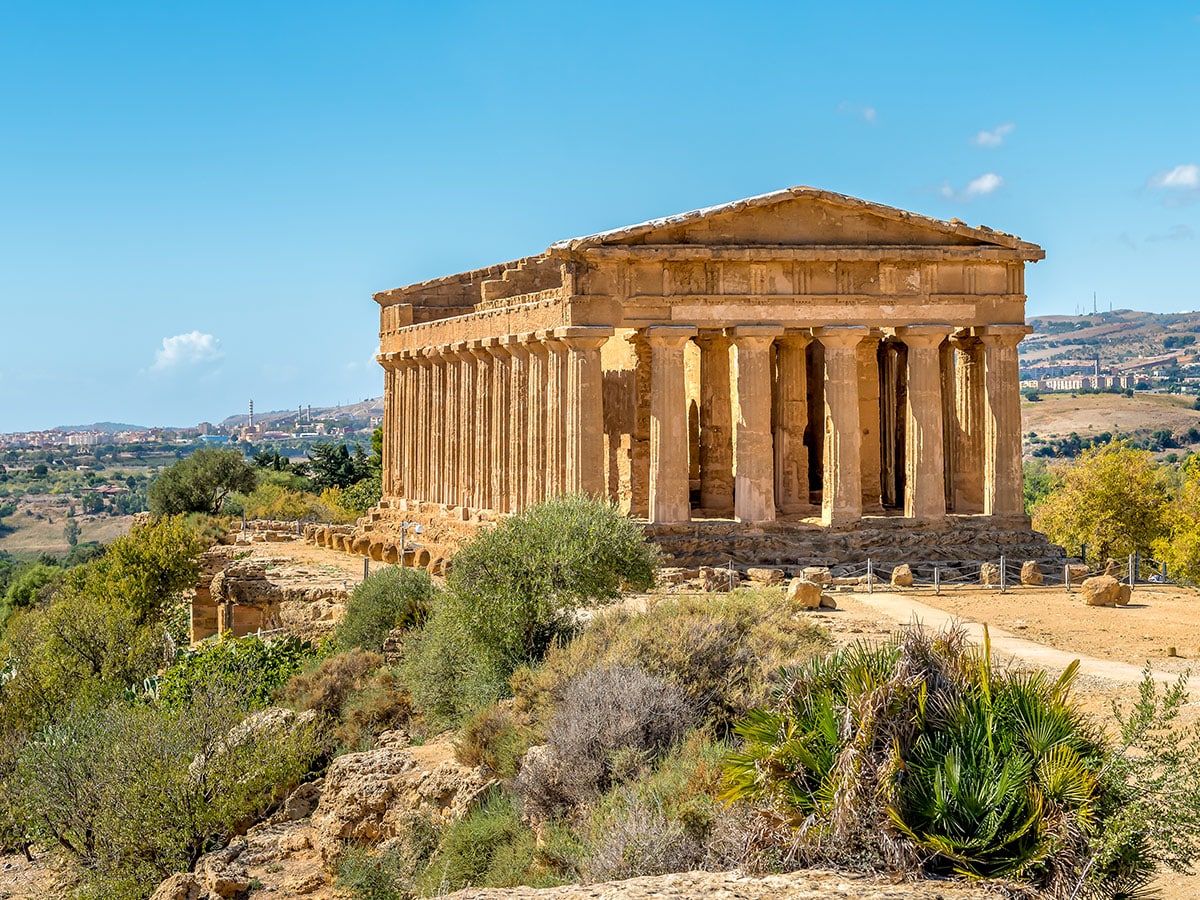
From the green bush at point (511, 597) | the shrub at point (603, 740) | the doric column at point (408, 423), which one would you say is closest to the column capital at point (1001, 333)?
the green bush at point (511, 597)

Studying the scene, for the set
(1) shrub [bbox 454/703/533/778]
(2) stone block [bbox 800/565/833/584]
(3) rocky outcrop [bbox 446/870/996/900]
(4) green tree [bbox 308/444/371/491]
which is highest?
(4) green tree [bbox 308/444/371/491]

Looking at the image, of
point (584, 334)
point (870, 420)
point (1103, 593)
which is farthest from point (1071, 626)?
point (870, 420)

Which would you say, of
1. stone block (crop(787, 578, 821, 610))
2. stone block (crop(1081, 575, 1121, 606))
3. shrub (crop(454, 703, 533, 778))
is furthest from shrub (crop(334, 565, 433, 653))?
stone block (crop(1081, 575, 1121, 606))

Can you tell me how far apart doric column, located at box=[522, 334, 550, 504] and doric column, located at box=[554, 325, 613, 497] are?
1.99 m

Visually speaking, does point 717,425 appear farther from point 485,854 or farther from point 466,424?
point 485,854

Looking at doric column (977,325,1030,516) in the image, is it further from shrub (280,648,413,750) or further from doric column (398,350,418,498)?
doric column (398,350,418,498)

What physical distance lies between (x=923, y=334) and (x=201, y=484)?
41906 millimetres

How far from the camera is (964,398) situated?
35781 millimetres

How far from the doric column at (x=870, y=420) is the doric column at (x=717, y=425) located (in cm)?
375

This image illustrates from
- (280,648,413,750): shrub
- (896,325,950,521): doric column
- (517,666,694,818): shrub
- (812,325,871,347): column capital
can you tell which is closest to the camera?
(517,666,694,818): shrub

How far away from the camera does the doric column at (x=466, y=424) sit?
40.2 metres

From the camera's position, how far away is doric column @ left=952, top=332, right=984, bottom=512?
116ft

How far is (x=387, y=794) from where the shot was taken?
60.1 feet

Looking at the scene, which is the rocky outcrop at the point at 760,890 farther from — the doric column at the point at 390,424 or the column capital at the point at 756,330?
the doric column at the point at 390,424
